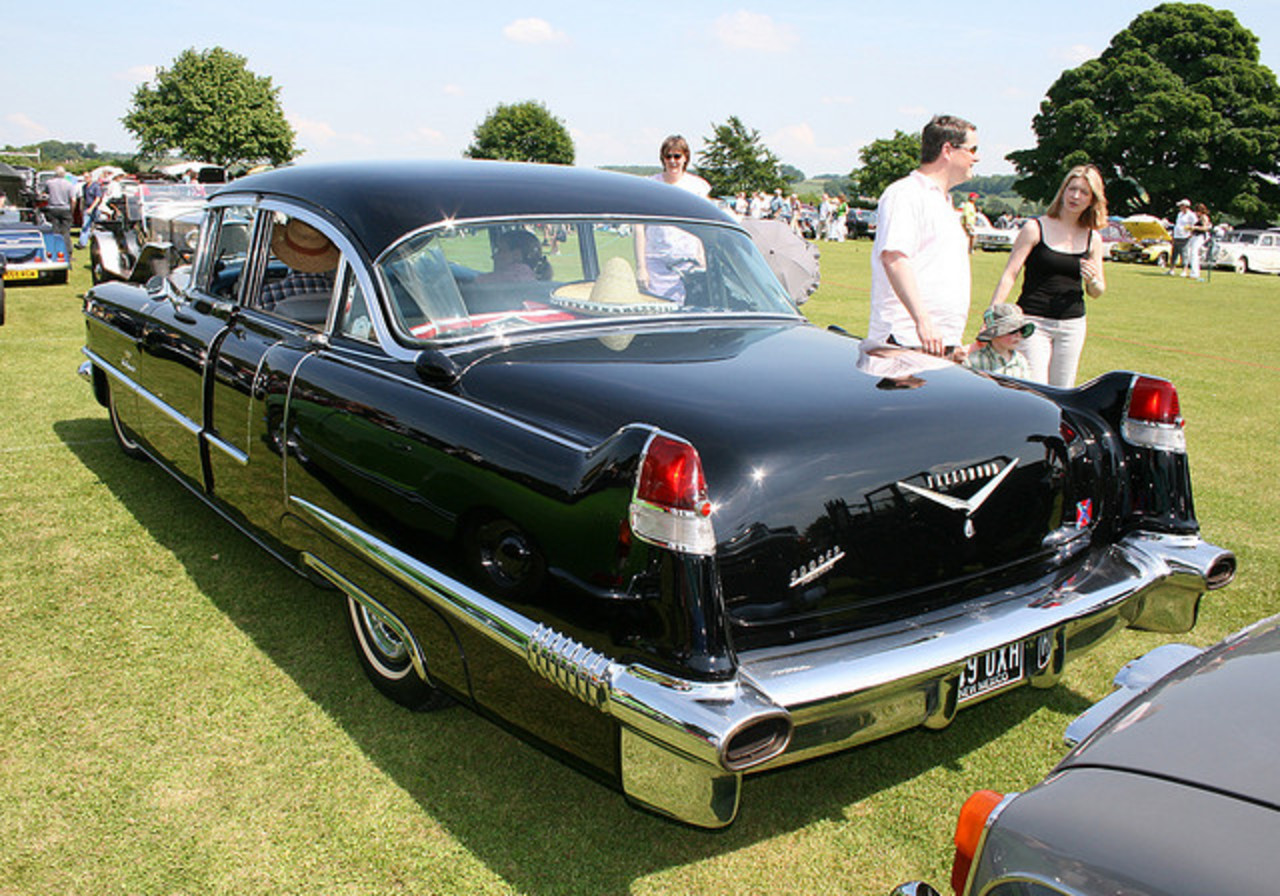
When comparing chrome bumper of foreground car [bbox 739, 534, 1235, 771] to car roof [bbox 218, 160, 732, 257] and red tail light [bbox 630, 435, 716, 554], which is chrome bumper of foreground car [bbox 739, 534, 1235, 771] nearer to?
red tail light [bbox 630, 435, 716, 554]

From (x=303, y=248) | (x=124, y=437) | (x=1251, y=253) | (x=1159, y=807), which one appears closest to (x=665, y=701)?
(x=1159, y=807)

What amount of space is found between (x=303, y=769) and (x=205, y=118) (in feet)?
A: 235

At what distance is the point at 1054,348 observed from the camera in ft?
17.2

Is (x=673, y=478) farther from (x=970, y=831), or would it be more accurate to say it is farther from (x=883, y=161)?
(x=883, y=161)

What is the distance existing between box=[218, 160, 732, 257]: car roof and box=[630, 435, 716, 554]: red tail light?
1.64m

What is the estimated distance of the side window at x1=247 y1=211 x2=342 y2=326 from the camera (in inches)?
150

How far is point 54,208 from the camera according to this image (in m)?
17.2

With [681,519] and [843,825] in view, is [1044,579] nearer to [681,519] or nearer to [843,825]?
[843,825]

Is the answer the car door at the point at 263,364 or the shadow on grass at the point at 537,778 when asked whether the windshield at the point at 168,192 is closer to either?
the car door at the point at 263,364

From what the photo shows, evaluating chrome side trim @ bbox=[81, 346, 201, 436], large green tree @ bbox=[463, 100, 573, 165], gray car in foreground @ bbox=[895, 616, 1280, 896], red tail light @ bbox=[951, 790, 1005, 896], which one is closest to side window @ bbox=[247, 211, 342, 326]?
chrome side trim @ bbox=[81, 346, 201, 436]

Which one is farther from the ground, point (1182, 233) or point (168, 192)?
point (1182, 233)

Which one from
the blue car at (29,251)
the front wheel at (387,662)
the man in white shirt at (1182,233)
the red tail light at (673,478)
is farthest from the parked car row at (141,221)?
the man in white shirt at (1182,233)

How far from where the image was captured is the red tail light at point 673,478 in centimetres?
212

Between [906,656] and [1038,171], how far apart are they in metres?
62.1
